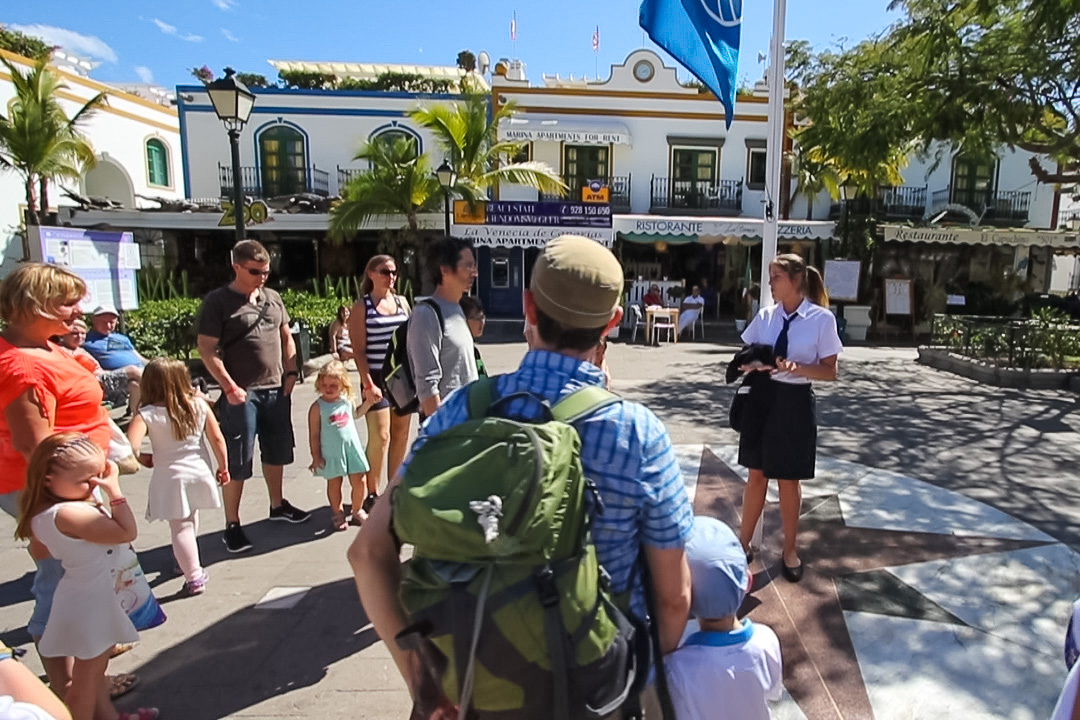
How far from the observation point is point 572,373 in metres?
1.35

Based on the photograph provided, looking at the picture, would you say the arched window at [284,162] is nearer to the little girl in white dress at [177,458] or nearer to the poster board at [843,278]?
the poster board at [843,278]

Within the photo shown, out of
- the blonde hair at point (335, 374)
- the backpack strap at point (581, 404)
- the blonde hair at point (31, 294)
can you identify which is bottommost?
the blonde hair at point (335, 374)

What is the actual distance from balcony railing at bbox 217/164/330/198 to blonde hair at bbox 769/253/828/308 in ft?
62.7

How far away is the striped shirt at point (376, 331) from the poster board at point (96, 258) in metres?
3.96

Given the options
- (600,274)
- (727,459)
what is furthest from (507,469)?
(727,459)

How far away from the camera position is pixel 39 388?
2.40 m

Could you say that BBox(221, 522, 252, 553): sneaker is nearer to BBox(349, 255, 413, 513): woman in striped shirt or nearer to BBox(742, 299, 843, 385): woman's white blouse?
BBox(349, 255, 413, 513): woman in striped shirt

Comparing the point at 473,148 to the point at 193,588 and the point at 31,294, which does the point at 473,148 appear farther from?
the point at 31,294

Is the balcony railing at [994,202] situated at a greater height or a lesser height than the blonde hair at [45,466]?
greater

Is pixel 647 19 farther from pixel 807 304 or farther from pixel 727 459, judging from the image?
pixel 727 459

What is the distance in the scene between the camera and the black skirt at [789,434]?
11.1 feet

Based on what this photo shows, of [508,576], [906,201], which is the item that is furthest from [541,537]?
[906,201]

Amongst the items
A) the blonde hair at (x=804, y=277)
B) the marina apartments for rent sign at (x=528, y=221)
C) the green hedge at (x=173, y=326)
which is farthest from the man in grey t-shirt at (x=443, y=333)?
the marina apartments for rent sign at (x=528, y=221)

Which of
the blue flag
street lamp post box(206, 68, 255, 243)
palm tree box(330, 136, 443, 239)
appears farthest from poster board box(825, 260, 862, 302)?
street lamp post box(206, 68, 255, 243)
